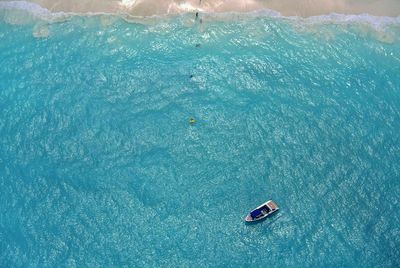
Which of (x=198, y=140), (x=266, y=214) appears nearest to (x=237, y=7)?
(x=198, y=140)

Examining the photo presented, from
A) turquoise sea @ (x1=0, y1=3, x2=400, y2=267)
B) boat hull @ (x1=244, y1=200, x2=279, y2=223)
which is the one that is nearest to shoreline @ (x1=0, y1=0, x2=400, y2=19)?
turquoise sea @ (x1=0, y1=3, x2=400, y2=267)

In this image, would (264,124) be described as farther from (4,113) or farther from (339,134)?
(4,113)

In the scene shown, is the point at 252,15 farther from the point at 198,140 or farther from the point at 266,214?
the point at 266,214

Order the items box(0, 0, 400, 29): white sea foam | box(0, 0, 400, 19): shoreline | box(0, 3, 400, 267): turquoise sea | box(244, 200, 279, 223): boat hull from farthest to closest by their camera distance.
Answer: box(0, 0, 400, 19): shoreline
box(0, 0, 400, 29): white sea foam
box(244, 200, 279, 223): boat hull
box(0, 3, 400, 267): turquoise sea

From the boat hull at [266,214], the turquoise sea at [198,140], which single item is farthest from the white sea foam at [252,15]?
the boat hull at [266,214]

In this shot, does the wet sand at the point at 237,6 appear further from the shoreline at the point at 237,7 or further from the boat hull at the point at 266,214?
the boat hull at the point at 266,214

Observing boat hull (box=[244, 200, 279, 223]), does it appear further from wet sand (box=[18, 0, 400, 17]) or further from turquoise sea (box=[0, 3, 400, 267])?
wet sand (box=[18, 0, 400, 17])

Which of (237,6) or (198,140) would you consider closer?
(198,140)

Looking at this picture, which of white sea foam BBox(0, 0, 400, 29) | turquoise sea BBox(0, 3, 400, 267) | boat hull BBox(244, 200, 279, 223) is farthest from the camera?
white sea foam BBox(0, 0, 400, 29)
